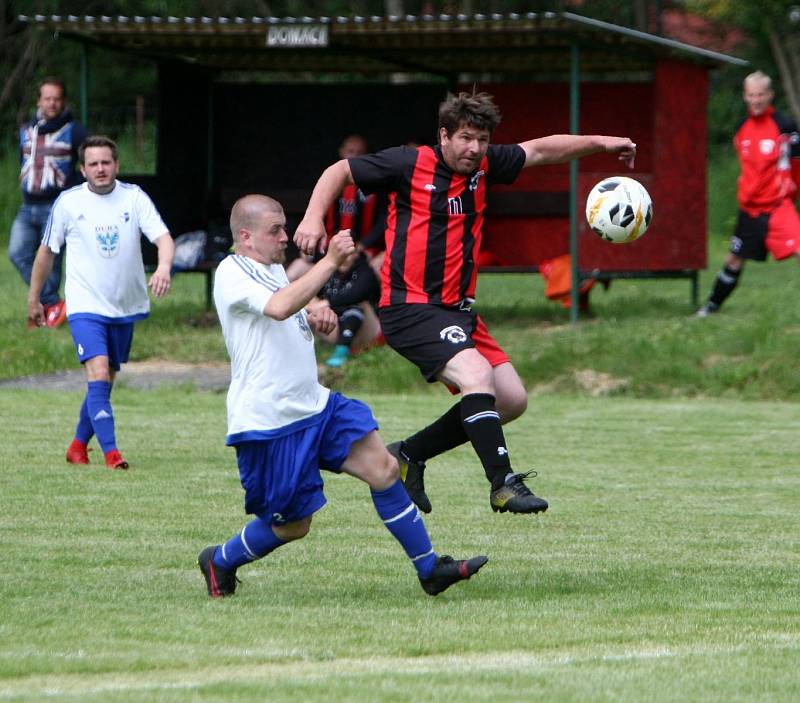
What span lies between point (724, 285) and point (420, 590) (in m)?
10.3

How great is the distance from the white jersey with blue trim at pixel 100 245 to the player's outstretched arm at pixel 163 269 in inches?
3.0

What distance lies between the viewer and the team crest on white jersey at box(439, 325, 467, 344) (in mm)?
7453

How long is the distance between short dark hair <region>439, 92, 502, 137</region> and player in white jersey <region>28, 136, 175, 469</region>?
314cm

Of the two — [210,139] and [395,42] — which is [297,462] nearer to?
[395,42]

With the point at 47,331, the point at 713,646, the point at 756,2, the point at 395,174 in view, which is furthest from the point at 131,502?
the point at 756,2

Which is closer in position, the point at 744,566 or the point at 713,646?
the point at 713,646

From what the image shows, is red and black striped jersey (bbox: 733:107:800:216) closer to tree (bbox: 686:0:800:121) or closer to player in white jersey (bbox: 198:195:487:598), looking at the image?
player in white jersey (bbox: 198:195:487:598)

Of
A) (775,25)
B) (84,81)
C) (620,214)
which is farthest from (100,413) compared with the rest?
(775,25)

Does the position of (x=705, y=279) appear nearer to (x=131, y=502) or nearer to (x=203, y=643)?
(x=131, y=502)

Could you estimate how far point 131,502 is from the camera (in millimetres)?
8891

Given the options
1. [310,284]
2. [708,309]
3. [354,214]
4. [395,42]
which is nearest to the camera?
[310,284]

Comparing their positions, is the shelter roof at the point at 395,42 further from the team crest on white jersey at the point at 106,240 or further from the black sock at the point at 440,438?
the black sock at the point at 440,438

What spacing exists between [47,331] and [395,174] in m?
9.68

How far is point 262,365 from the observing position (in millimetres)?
6309
